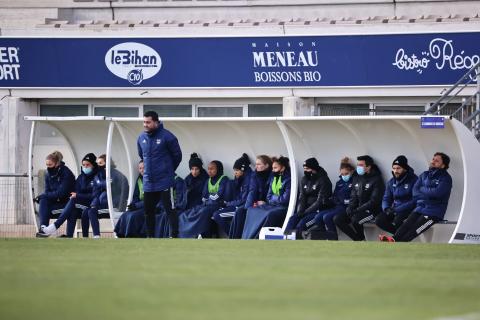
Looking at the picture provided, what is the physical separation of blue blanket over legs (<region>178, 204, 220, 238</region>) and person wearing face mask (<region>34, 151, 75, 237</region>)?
2152 mm

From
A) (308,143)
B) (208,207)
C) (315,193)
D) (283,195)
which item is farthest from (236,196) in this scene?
(315,193)

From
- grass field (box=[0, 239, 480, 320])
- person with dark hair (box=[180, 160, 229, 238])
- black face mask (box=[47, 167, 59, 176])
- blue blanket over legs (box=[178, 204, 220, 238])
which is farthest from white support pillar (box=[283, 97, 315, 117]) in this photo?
grass field (box=[0, 239, 480, 320])

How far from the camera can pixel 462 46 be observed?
77.0ft

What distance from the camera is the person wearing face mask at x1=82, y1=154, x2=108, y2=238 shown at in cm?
2055

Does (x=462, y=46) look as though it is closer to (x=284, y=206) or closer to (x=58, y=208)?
(x=284, y=206)

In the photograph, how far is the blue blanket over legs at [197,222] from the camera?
1997cm

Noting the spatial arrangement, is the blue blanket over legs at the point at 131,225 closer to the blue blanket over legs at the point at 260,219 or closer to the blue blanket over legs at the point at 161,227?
the blue blanket over legs at the point at 161,227

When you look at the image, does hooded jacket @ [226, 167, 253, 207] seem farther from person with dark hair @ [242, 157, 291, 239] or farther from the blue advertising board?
the blue advertising board

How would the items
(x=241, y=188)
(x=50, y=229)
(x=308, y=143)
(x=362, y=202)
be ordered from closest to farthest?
(x=362, y=202), (x=308, y=143), (x=241, y=188), (x=50, y=229)

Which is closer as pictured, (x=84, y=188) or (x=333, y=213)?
(x=333, y=213)

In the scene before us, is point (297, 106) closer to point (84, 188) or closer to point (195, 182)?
point (195, 182)

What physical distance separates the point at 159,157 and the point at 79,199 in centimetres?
313

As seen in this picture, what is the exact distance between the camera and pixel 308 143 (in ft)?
66.4

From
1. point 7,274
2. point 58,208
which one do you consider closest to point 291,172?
point 58,208
